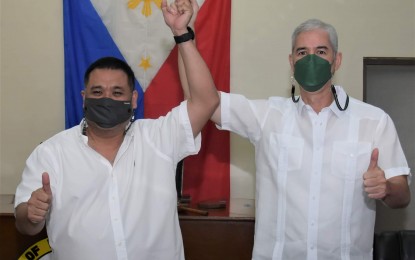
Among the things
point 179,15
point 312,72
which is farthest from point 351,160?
point 179,15

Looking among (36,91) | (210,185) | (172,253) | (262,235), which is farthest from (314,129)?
(36,91)

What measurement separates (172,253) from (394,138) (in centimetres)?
95

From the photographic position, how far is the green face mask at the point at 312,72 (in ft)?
6.41

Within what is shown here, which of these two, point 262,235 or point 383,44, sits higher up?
point 383,44

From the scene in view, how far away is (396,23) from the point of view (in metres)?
3.55

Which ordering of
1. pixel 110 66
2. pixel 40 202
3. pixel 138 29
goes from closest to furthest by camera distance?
pixel 40 202 → pixel 110 66 → pixel 138 29

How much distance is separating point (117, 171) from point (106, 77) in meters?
0.36

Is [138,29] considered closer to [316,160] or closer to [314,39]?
[314,39]

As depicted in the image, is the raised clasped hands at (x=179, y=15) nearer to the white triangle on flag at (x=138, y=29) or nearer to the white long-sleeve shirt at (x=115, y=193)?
the white long-sleeve shirt at (x=115, y=193)

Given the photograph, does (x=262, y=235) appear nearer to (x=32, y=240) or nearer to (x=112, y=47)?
(x=32, y=240)

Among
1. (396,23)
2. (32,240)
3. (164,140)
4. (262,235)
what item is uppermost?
(396,23)

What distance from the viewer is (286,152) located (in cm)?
199

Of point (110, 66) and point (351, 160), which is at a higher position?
point (110, 66)

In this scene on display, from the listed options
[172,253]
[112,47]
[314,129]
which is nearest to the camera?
[172,253]
